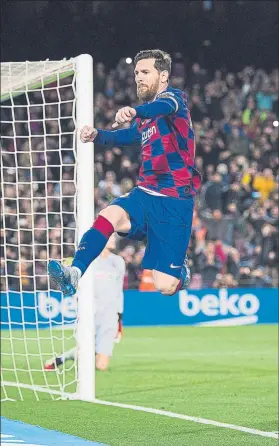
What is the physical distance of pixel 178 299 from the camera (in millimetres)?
21328

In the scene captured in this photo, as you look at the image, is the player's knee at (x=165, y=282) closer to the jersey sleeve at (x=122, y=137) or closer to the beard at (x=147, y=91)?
the jersey sleeve at (x=122, y=137)

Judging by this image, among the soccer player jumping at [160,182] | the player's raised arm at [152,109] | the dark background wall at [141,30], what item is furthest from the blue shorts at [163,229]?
the dark background wall at [141,30]

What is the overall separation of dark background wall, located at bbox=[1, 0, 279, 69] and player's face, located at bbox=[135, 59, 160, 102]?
15.9m

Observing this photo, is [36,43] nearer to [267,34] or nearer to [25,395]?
[267,34]

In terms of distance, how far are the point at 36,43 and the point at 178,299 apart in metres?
7.31

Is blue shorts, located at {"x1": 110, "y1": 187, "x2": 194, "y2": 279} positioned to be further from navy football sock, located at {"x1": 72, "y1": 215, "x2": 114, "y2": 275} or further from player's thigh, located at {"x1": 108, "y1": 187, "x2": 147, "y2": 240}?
navy football sock, located at {"x1": 72, "y1": 215, "x2": 114, "y2": 275}

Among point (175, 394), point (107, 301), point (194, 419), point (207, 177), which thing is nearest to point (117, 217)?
point (194, 419)

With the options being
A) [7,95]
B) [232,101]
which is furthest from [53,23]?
[7,95]

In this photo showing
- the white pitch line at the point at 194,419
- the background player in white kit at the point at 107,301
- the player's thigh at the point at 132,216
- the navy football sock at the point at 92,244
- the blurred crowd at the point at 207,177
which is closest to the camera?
the navy football sock at the point at 92,244

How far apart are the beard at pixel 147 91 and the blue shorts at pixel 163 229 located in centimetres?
69

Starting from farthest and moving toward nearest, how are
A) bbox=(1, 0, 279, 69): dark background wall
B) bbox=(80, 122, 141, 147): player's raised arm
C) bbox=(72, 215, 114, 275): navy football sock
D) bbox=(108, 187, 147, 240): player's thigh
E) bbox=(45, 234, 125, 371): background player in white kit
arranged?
bbox=(1, 0, 279, 69): dark background wall, bbox=(45, 234, 125, 371): background player in white kit, bbox=(80, 122, 141, 147): player's raised arm, bbox=(108, 187, 147, 240): player's thigh, bbox=(72, 215, 114, 275): navy football sock

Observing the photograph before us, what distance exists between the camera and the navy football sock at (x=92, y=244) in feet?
22.6

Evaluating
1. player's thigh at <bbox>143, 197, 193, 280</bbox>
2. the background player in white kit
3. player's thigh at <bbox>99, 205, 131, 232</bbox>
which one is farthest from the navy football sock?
the background player in white kit

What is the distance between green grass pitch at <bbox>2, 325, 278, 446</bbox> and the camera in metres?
8.99
